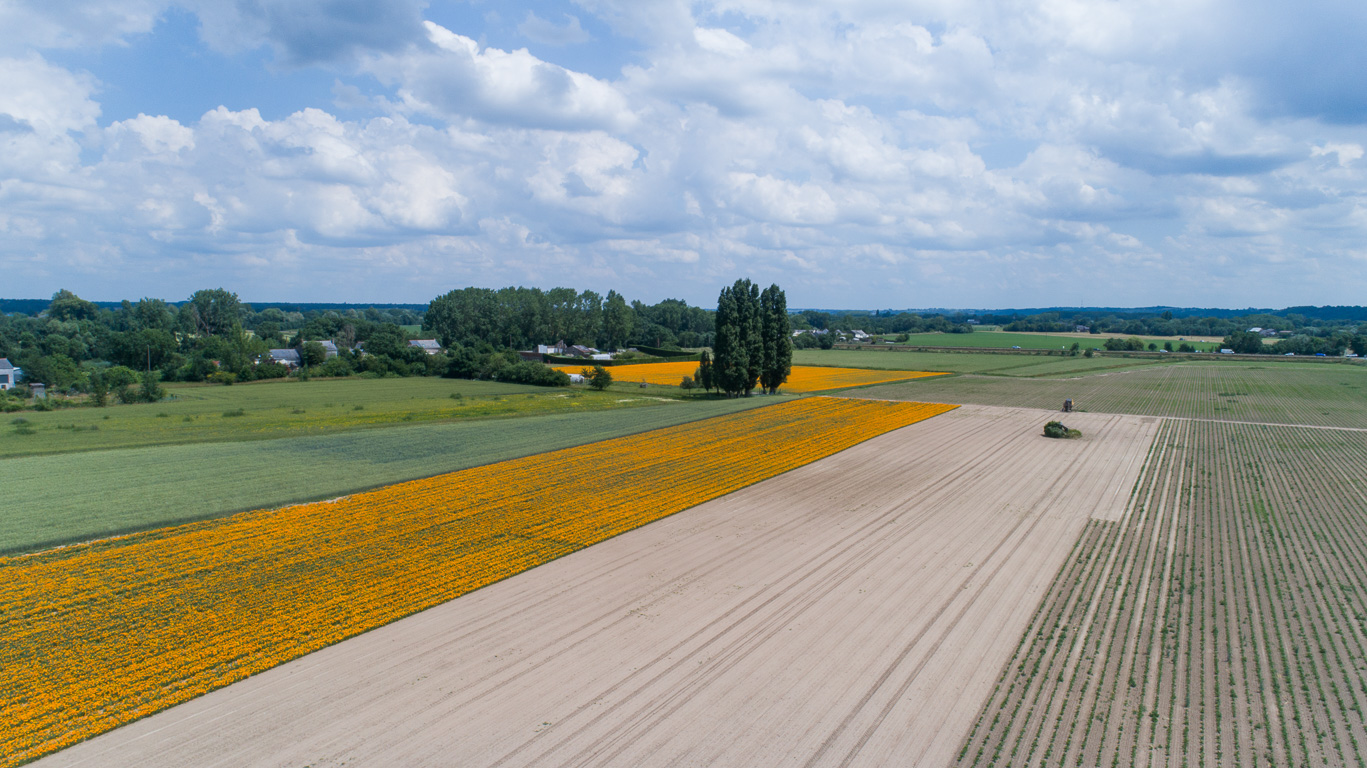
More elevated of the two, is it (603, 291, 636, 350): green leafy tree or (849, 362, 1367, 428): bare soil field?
(603, 291, 636, 350): green leafy tree

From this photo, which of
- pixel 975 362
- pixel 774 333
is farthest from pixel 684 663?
pixel 975 362

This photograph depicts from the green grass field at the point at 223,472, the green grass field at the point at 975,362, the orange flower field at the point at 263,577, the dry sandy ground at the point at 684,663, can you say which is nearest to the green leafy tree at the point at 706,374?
the green grass field at the point at 223,472

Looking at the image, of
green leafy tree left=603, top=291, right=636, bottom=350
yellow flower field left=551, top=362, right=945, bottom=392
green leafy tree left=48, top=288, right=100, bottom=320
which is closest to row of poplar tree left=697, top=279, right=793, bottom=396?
yellow flower field left=551, top=362, right=945, bottom=392

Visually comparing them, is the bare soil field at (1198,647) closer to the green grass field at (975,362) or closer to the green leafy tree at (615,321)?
the green grass field at (975,362)

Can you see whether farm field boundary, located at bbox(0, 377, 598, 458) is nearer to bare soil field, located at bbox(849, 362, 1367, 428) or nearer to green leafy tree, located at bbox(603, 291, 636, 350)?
bare soil field, located at bbox(849, 362, 1367, 428)

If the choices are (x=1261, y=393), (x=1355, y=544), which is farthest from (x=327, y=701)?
(x=1261, y=393)
